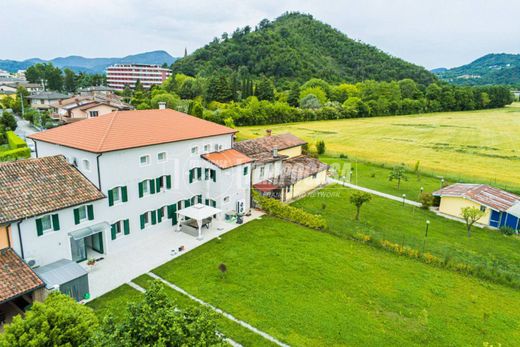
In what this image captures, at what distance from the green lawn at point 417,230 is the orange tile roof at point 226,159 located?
7098 mm

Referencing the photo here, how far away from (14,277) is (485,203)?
32930mm

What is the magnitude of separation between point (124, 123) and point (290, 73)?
12039cm

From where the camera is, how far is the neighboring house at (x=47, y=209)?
16.0m

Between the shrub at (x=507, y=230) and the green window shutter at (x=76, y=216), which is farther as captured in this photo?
the shrub at (x=507, y=230)

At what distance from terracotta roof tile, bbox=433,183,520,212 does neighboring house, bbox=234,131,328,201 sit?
39.1ft

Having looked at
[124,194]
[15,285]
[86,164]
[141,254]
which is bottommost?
[141,254]

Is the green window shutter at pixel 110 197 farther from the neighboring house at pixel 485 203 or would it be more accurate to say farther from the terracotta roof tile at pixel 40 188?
the neighboring house at pixel 485 203

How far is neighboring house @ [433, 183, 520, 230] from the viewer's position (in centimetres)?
2800

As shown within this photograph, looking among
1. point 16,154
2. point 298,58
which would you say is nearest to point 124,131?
point 16,154

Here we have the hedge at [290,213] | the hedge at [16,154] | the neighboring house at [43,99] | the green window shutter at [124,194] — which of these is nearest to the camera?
the green window shutter at [124,194]

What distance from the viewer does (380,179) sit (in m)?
41.9

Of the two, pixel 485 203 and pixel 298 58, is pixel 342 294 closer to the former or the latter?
pixel 485 203

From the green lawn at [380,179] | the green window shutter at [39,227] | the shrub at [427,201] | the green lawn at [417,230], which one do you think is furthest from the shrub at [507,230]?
the green window shutter at [39,227]

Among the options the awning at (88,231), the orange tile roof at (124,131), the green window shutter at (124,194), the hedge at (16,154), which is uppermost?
the orange tile roof at (124,131)
